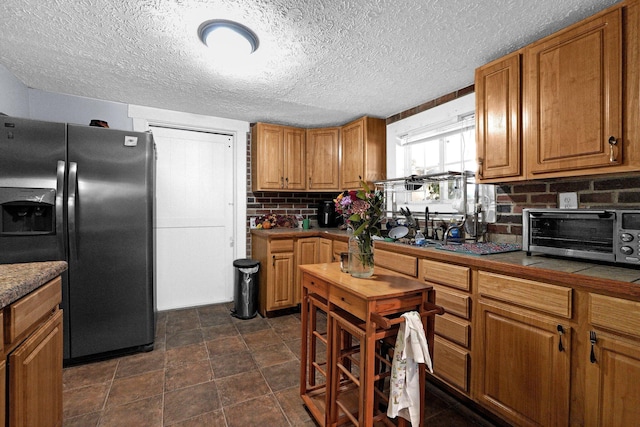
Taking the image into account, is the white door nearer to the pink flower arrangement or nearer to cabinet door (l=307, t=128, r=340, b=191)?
cabinet door (l=307, t=128, r=340, b=191)

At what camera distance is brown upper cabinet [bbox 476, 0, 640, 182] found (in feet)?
4.67

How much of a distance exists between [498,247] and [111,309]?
9.44 ft

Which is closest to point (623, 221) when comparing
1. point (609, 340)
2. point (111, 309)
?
point (609, 340)

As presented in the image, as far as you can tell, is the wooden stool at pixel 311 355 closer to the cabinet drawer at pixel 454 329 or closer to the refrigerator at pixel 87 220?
the cabinet drawer at pixel 454 329

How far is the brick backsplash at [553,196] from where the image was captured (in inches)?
64.7

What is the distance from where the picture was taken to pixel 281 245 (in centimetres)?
325

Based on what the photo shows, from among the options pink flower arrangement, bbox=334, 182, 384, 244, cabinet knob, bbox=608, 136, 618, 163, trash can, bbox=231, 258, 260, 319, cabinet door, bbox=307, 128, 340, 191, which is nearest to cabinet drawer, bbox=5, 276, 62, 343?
pink flower arrangement, bbox=334, 182, 384, 244

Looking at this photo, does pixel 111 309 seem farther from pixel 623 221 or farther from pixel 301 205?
pixel 623 221

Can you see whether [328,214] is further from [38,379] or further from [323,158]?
[38,379]

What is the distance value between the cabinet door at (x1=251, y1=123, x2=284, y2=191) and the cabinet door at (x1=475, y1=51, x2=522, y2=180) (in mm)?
2214

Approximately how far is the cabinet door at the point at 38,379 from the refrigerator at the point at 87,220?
1.00m

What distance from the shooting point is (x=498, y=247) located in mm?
1979

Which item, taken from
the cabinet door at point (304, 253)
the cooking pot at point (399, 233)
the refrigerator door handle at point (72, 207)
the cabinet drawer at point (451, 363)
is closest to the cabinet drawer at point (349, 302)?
the cabinet drawer at point (451, 363)

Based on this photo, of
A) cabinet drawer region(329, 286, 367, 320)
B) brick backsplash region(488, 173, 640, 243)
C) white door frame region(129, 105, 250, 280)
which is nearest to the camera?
cabinet drawer region(329, 286, 367, 320)
